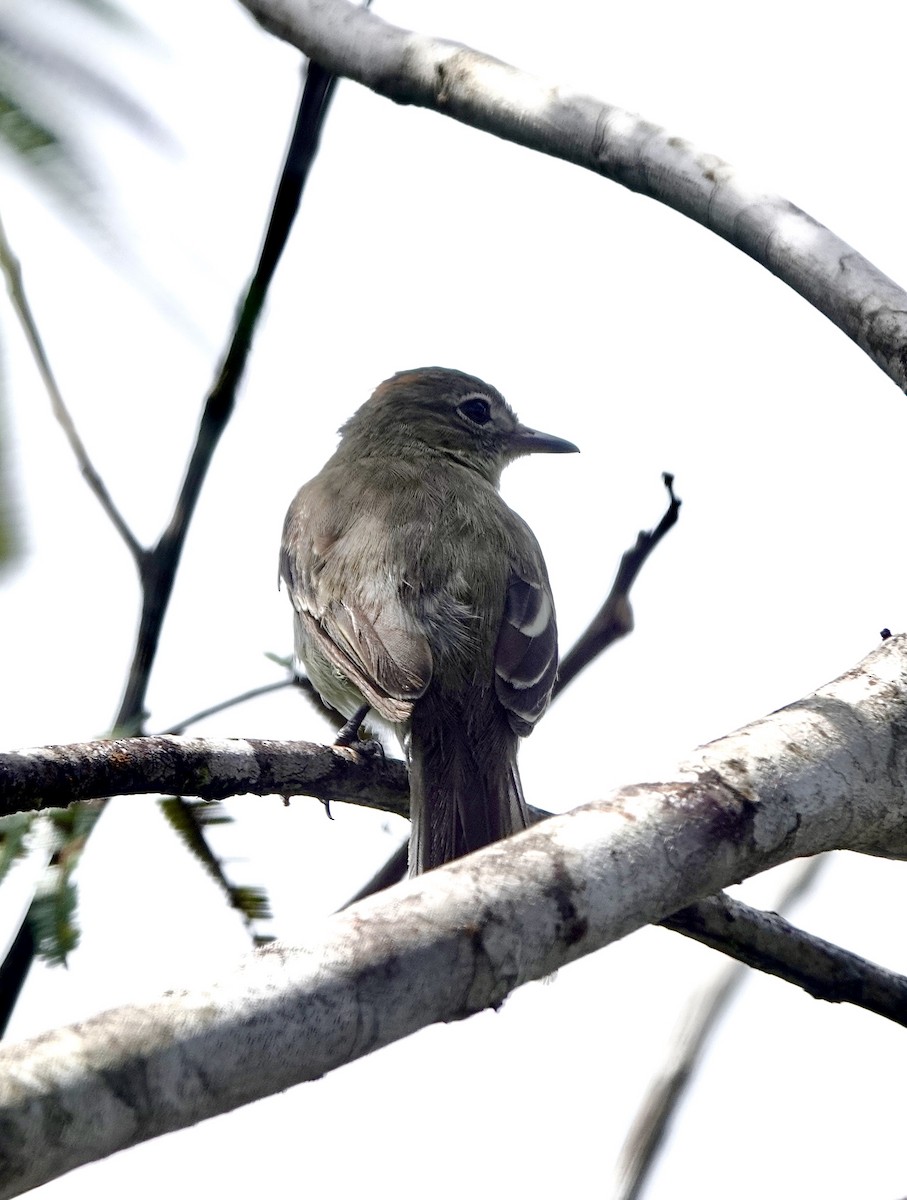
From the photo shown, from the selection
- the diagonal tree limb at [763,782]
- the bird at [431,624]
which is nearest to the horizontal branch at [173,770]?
the diagonal tree limb at [763,782]

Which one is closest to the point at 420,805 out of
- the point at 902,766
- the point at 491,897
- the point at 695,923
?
the point at 695,923

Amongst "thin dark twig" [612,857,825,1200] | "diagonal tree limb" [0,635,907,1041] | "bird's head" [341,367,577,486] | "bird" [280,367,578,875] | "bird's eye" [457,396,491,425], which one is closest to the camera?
"diagonal tree limb" [0,635,907,1041]

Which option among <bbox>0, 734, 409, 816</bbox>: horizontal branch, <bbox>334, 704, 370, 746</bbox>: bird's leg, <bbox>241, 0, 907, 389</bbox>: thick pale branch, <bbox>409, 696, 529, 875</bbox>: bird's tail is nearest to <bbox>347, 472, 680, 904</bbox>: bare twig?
<bbox>241, 0, 907, 389</bbox>: thick pale branch

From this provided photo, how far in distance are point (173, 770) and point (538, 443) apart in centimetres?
467

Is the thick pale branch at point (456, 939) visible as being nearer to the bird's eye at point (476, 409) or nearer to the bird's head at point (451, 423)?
the bird's head at point (451, 423)

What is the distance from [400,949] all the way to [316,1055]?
7.0 inches

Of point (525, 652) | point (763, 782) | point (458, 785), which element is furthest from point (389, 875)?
point (763, 782)

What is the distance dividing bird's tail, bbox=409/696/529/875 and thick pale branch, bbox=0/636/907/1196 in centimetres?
201

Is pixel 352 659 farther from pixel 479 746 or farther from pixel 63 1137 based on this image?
pixel 63 1137

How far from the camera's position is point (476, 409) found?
7.70 meters

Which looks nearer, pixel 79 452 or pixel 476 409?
pixel 79 452

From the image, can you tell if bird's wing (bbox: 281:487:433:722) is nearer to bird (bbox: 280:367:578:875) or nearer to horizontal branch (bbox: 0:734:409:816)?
bird (bbox: 280:367:578:875)

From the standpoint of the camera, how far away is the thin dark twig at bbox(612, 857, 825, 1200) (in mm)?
2906

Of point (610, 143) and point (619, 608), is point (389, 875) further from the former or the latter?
point (610, 143)
